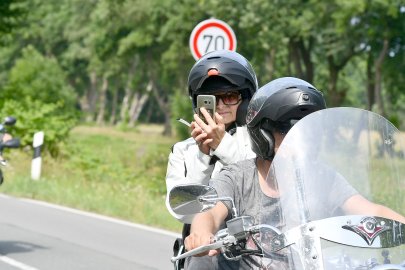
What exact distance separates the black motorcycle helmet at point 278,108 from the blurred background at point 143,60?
8.61 metres

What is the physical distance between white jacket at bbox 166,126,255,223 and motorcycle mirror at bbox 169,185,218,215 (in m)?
0.94

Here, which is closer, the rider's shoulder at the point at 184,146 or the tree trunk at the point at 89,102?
the rider's shoulder at the point at 184,146

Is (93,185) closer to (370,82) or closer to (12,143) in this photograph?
(12,143)

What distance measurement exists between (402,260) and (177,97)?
52174 millimetres

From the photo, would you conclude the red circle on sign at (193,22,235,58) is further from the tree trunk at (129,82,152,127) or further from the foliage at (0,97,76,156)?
the tree trunk at (129,82,152,127)

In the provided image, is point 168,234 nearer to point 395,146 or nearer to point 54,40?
point 395,146

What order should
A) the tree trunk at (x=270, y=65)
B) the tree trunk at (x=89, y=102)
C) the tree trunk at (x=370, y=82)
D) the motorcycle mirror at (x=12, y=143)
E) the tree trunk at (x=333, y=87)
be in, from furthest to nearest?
1. the tree trunk at (x=89, y=102)
2. the tree trunk at (x=270, y=65)
3. the tree trunk at (x=333, y=87)
4. the tree trunk at (x=370, y=82)
5. the motorcycle mirror at (x=12, y=143)

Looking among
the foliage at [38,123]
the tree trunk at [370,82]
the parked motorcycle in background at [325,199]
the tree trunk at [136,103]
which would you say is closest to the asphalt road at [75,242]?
the parked motorcycle in background at [325,199]

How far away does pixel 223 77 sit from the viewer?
5.24 metres

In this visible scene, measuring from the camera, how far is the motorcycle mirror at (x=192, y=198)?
12.5 ft

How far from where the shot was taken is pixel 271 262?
3.72 m

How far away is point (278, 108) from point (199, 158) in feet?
3.87

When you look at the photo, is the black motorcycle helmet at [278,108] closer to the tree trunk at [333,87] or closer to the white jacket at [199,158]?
the white jacket at [199,158]

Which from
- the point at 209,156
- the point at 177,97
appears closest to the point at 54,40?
the point at 177,97
